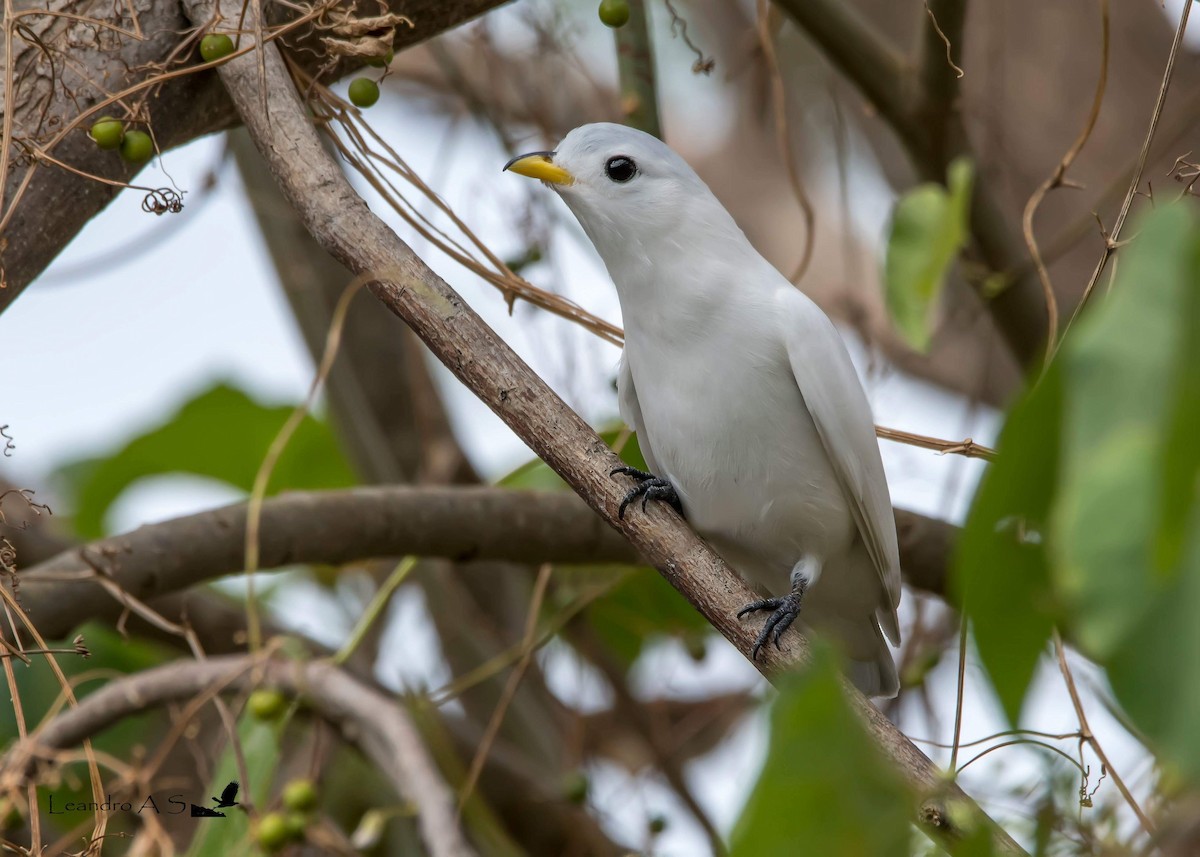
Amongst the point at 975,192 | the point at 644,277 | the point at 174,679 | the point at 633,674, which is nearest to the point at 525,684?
the point at 633,674

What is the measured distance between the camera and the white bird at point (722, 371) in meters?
2.26

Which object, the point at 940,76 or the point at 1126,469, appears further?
the point at 940,76

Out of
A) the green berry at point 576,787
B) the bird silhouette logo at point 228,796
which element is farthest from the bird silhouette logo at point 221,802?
the green berry at point 576,787

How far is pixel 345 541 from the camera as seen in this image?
251cm

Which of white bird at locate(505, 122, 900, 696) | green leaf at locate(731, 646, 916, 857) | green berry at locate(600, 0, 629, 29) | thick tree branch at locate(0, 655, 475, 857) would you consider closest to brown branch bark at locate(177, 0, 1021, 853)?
white bird at locate(505, 122, 900, 696)

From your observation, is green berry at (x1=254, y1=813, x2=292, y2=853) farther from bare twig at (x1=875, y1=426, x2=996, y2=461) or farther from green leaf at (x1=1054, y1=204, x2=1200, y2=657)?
green leaf at (x1=1054, y1=204, x2=1200, y2=657)

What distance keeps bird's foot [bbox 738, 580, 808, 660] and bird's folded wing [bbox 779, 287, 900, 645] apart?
0.19 metres

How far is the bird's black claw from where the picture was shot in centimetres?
174

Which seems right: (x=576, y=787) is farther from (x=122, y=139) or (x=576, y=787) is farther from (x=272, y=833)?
(x=122, y=139)

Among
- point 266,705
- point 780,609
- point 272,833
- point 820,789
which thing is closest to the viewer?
point 820,789

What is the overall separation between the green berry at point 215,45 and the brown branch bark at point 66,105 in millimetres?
80

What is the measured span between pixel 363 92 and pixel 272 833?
1270 mm

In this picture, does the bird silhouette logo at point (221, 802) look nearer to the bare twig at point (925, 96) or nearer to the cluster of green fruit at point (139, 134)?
the cluster of green fruit at point (139, 134)

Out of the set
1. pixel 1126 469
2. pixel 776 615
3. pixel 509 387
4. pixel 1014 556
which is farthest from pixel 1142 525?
pixel 776 615
